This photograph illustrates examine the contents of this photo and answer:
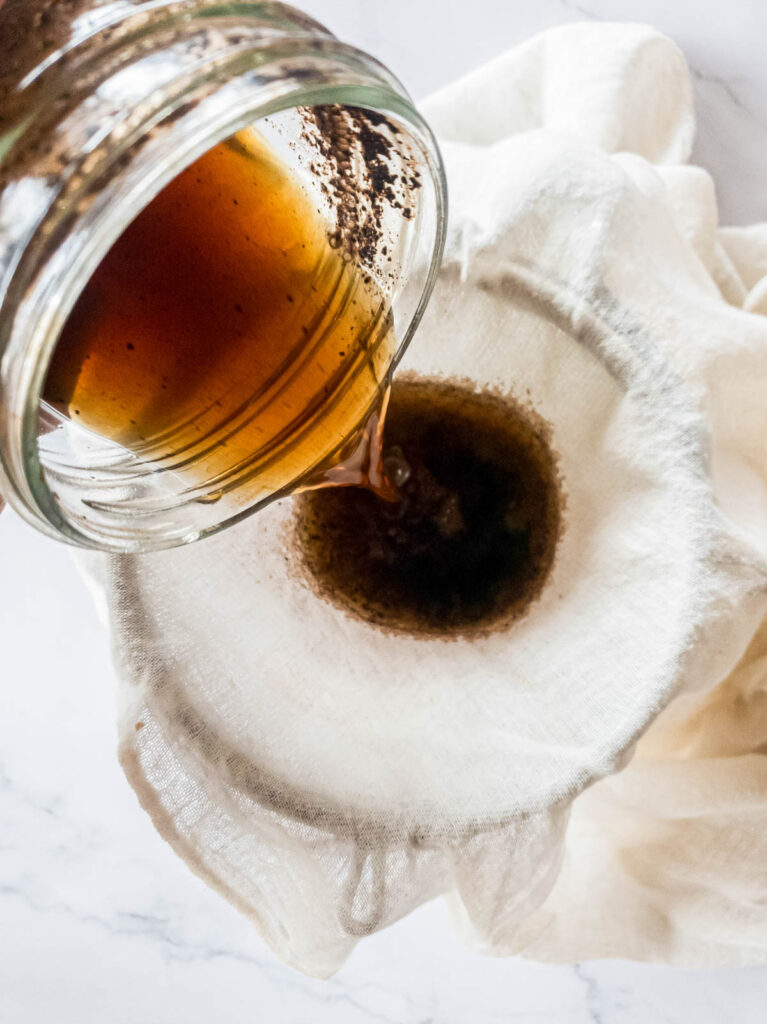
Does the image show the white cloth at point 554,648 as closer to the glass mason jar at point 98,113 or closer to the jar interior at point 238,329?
the jar interior at point 238,329

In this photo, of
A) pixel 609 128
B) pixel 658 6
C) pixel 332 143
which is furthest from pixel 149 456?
pixel 658 6

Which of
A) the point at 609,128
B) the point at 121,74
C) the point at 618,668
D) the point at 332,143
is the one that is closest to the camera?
the point at 121,74

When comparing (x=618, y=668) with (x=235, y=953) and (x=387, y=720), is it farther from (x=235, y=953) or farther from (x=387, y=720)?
(x=235, y=953)

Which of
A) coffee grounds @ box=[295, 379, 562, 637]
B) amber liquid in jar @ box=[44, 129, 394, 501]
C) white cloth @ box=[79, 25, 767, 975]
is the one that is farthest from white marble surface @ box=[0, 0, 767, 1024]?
amber liquid in jar @ box=[44, 129, 394, 501]

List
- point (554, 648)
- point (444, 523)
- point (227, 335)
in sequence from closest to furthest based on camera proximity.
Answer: point (227, 335)
point (554, 648)
point (444, 523)

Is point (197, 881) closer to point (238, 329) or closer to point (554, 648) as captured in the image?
point (554, 648)

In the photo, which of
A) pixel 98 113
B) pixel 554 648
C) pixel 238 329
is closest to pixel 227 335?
pixel 238 329

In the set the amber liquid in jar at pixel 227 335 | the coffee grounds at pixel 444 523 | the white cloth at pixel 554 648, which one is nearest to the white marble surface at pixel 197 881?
the white cloth at pixel 554 648
